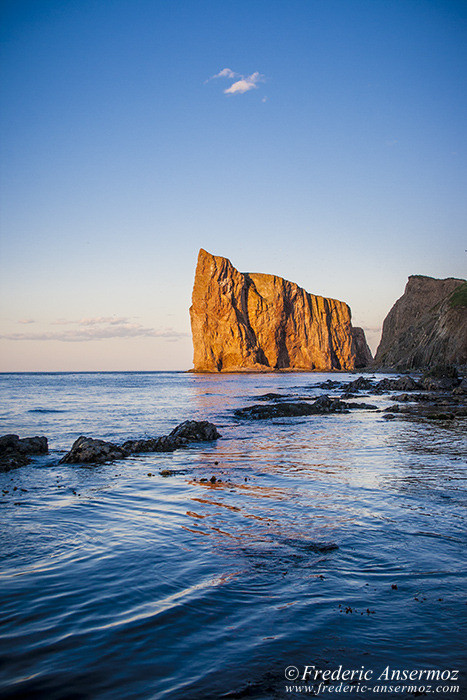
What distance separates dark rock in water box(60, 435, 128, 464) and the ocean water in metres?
1.98

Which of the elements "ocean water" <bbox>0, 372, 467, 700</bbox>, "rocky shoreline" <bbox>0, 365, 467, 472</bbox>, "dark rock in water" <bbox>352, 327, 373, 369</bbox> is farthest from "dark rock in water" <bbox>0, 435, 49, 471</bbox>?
"dark rock in water" <bbox>352, 327, 373, 369</bbox>

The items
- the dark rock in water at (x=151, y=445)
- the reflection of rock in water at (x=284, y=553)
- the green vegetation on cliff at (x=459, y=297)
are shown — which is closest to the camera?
the reflection of rock in water at (x=284, y=553)

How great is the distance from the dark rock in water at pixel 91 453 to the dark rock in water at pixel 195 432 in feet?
11.6

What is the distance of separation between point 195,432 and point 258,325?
440ft

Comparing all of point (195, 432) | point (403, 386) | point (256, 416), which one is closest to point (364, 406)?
point (256, 416)

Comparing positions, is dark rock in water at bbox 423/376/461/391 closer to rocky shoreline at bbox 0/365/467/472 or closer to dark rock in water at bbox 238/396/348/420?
rocky shoreline at bbox 0/365/467/472

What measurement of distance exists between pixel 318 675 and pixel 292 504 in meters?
4.83

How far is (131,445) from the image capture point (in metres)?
15.0

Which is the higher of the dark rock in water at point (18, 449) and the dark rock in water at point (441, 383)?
the dark rock in water at point (18, 449)

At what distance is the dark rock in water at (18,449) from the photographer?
1226cm

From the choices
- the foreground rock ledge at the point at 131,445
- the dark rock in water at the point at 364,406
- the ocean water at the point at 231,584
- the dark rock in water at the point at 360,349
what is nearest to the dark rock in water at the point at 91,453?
the foreground rock ledge at the point at 131,445

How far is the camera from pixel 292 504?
26.3 ft

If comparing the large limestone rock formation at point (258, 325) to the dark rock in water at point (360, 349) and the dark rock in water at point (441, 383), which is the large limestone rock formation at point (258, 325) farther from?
the dark rock in water at point (441, 383)

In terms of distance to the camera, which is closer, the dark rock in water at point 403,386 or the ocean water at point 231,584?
the ocean water at point 231,584
